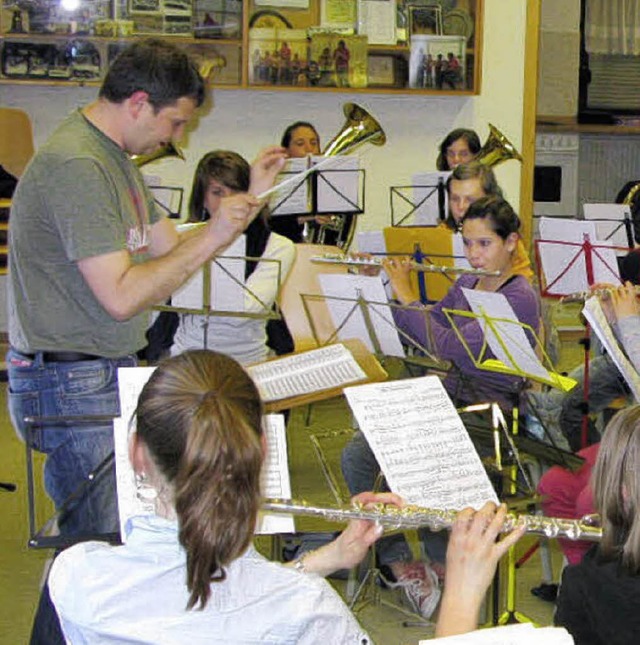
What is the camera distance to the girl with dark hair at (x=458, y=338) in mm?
3256

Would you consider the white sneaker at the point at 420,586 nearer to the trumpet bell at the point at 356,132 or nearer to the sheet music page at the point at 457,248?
the sheet music page at the point at 457,248

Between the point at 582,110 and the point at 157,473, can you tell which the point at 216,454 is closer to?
the point at 157,473

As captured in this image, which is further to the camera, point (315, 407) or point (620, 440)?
point (315, 407)

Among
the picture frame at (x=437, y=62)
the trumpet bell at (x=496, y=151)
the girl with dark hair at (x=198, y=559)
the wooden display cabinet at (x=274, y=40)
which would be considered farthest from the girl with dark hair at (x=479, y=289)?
the picture frame at (x=437, y=62)

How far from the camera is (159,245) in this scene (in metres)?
2.73

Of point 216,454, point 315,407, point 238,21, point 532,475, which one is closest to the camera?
point 216,454

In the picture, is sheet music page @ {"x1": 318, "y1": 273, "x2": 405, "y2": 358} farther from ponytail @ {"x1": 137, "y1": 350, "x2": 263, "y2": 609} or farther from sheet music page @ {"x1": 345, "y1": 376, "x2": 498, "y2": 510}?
ponytail @ {"x1": 137, "y1": 350, "x2": 263, "y2": 609}

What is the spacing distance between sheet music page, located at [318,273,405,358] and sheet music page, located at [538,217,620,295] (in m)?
1.17

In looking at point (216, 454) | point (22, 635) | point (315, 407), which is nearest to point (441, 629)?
point (216, 454)

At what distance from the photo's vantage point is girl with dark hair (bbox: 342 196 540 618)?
3.26m

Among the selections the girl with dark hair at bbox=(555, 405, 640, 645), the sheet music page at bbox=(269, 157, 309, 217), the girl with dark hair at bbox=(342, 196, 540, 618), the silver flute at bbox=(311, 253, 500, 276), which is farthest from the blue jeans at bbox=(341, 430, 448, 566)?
the sheet music page at bbox=(269, 157, 309, 217)

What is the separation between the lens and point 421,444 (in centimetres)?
234

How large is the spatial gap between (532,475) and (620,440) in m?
1.20

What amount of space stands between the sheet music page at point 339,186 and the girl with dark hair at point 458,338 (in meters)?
1.37
